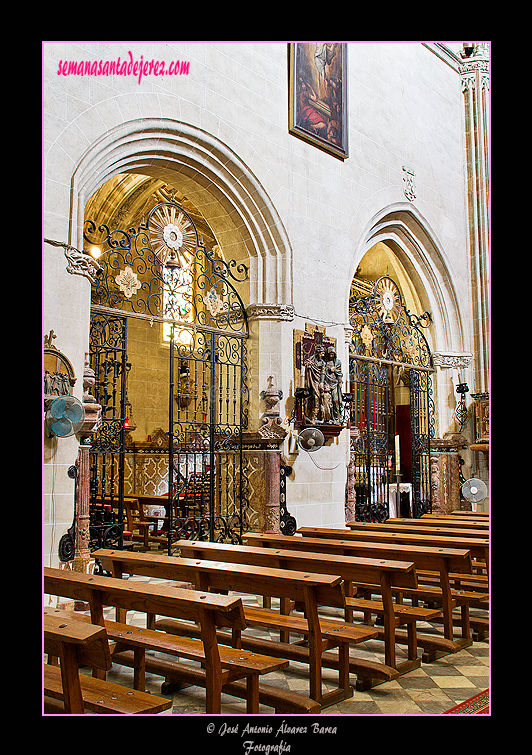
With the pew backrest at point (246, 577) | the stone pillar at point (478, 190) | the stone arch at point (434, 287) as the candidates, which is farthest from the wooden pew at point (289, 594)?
the stone pillar at point (478, 190)

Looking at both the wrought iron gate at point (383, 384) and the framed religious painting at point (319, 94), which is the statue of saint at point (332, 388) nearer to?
the wrought iron gate at point (383, 384)

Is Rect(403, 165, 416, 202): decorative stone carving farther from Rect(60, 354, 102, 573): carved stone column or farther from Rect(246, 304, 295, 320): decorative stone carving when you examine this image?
Rect(60, 354, 102, 573): carved stone column

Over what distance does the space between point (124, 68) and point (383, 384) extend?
22.5ft

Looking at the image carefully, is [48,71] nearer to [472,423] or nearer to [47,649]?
[47,649]

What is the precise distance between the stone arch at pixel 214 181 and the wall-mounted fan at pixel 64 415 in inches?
98.6

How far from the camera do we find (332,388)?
994cm

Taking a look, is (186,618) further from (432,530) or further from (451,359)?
(451,359)

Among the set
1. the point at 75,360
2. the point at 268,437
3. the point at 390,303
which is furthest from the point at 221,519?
the point at 390,303

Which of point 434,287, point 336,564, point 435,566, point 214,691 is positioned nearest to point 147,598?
point 214,691

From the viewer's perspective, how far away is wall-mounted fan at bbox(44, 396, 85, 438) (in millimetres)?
6293

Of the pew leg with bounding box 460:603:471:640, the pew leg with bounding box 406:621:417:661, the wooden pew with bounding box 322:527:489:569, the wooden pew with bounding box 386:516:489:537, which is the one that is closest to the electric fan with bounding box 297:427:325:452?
the wooden pew with bounding box 386:516:489:537

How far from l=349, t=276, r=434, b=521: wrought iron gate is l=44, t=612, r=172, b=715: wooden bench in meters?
7.71

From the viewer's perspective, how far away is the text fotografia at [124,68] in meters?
7.42
